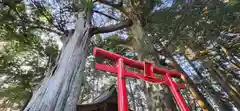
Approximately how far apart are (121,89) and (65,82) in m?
0.60

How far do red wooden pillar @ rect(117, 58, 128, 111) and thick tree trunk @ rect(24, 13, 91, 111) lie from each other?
0.42 meters

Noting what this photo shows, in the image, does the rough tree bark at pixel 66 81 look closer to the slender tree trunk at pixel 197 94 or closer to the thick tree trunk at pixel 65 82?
the thick tree trunk at pixel 65 82

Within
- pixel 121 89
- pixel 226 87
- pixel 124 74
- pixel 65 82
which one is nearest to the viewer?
pixel 65 82

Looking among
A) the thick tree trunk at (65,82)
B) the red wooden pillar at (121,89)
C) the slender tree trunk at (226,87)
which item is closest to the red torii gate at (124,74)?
the red wooden pillar at (121,89)

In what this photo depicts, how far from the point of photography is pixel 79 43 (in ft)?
6.88

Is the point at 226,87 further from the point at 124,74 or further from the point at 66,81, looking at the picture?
the point at 66,81

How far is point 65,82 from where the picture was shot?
4.84ft

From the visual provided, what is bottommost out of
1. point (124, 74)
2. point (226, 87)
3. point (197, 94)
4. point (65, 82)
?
point (65, 82)

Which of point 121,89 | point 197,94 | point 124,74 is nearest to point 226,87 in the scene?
point 197,94

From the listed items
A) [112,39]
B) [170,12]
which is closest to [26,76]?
[112,39]

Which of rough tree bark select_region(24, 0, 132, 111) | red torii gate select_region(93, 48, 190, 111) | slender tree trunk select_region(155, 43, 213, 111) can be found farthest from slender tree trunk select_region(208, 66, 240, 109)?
rough tree bark select_region(24, 0, 132, 111)

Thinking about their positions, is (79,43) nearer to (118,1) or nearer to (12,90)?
(118,1)

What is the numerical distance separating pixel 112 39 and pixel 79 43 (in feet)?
12.0

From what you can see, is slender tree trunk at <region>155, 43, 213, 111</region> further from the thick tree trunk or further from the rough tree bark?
the thick tree trunk
